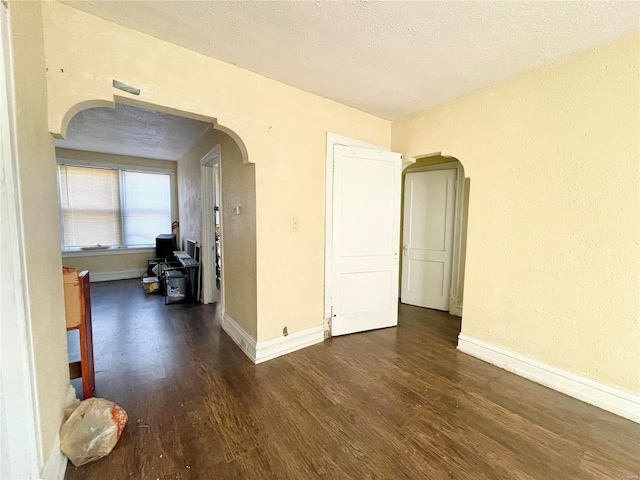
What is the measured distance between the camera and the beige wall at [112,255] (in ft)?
17.0

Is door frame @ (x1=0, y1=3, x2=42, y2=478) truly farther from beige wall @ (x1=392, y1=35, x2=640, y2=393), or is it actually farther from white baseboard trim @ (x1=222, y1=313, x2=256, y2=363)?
beige wall @ (x1=392, y1=35, x2=640, y2=393)

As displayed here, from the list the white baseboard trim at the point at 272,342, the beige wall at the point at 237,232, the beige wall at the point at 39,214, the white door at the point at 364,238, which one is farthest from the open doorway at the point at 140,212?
the white door at the point at 364,238

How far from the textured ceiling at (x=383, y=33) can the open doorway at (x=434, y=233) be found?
1.58 m

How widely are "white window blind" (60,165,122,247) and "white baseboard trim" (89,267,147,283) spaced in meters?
0.63

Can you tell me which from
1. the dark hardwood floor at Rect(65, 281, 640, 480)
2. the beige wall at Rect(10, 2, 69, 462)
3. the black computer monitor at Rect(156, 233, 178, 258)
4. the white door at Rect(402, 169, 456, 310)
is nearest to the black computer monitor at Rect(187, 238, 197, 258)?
the black computer monitor at Rect(156, 233, 178, 258)

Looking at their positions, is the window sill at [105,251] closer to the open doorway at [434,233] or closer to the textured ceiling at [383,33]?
the textured ceiling at [383,33]

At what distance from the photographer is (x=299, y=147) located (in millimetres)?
2629

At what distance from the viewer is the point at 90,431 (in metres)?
1.48

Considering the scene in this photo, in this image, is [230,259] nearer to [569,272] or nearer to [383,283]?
[383,283]

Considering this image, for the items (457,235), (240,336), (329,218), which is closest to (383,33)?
(329,218)

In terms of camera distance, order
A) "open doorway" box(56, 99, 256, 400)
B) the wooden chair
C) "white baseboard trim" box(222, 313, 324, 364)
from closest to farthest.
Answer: the wooden chair < "white baseboard trim" box(222, 313, 324, 364) < "open doorway" box(56, 99, 256, 400)

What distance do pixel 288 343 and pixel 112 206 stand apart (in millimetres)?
5273

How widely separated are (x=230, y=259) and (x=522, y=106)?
322 centimetres

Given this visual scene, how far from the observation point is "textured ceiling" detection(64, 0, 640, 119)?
1557mm
